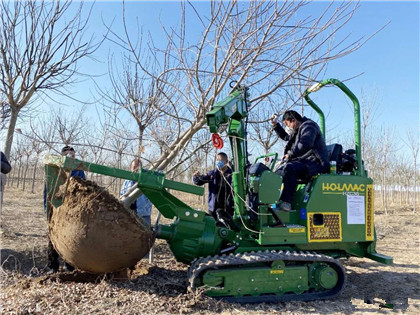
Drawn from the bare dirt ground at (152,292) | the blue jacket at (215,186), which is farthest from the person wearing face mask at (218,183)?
the bare dirt ground at (152,292)

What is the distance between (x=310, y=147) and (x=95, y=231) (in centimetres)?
302

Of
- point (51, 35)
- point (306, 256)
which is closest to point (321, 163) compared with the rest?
point (306, 256)

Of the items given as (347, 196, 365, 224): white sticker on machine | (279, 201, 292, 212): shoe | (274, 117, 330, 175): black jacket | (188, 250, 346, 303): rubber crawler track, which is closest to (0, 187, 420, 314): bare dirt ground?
(188, 250, 346, 303): rubber crawler track

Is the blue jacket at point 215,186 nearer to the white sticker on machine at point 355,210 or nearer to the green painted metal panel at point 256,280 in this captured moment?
the green painted metal panel at point 256,280

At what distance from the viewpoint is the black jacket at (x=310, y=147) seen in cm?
471

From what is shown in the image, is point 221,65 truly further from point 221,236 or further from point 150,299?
point 150,299

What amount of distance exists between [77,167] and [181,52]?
255cm

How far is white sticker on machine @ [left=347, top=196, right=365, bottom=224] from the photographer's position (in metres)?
4.81

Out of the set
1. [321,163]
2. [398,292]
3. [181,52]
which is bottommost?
[398,292]

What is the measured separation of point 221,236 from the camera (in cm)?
462

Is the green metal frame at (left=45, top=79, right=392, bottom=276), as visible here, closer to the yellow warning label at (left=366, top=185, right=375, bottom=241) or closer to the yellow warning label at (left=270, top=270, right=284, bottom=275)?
the yellow warning label at (left=366, top=185, right=375, bottom=241)

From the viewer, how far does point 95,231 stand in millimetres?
3973

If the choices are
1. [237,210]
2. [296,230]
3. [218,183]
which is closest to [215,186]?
[218,183]

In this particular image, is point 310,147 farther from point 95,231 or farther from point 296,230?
point 95,231
